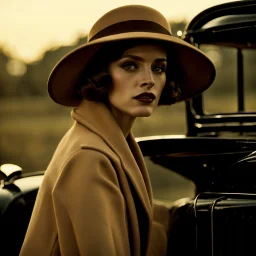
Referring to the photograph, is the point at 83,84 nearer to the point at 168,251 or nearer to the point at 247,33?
the point at 168,251

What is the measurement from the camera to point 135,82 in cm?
254

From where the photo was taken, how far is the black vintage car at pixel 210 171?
2389 mm

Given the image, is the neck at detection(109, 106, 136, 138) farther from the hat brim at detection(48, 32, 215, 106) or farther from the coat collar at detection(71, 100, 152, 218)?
the hat brim at detection(48, 32, 215, 106)

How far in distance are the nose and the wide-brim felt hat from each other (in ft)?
0.42

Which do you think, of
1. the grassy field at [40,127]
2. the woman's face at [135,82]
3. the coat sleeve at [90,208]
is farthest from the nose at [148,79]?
the grassy field at [40,127]

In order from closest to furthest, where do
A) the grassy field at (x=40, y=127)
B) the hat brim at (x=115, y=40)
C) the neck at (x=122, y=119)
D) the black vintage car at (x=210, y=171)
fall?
1. the black vintage car at (x=210, y=171)
2. the hat brim at (x=115, y=40)
3. the neck at (x=122, y=119)
4. the grassy field at (x=40, y=127)

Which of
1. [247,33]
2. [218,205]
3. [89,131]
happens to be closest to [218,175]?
[218,205]

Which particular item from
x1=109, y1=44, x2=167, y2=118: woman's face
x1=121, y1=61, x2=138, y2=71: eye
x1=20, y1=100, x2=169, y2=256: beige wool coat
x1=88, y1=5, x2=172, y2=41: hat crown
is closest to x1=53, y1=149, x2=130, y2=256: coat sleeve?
x1=20, y1=100, x2=169, y2=256: beige wool coat

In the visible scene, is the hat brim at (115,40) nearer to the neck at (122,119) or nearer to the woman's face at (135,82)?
the woman's face at (135,82)

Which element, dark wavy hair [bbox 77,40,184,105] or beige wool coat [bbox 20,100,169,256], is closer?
Result: beige wool coat [bbox 20,100,169,256]

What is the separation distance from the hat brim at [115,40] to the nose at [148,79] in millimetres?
131

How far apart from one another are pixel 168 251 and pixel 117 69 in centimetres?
73

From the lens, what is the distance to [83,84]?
2678 mm

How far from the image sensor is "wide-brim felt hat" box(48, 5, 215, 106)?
2.51 m
